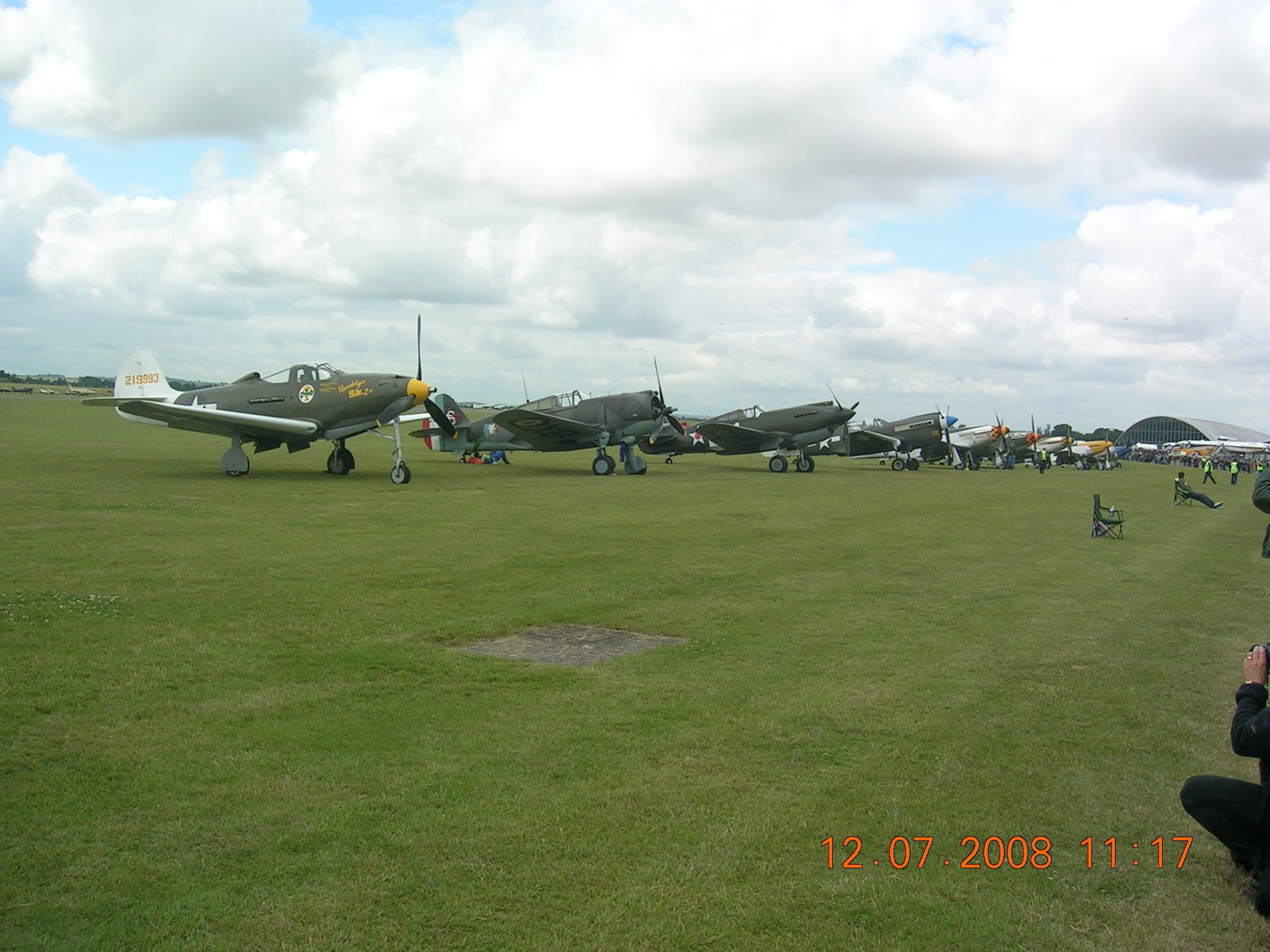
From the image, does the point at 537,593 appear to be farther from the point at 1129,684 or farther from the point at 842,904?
the point at 842,904

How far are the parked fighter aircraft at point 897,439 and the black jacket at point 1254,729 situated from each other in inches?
1606

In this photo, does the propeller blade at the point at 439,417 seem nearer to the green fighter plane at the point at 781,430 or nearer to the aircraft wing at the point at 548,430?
the aircraft wing at the point at 548,430

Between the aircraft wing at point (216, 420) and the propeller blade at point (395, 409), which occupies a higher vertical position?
the propeller blade at point (395, 409)

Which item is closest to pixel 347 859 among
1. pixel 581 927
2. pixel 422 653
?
pixel 581 927

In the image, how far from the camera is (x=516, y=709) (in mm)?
5531

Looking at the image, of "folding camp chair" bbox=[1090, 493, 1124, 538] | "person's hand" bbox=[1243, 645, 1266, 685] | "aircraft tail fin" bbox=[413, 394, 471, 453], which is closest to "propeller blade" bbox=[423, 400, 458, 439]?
"aircraft tail fin" bbox=[413, 394, 471, 453]

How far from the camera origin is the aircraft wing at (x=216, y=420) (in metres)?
20.5

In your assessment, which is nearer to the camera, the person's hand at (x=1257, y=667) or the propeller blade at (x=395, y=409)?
the person's hand at (x=1257, y=667)

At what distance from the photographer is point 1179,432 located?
530 ft

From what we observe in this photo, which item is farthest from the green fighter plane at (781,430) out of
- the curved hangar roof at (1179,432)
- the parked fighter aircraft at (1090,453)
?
the curved hangar roof at (1179,432)

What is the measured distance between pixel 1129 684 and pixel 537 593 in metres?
5.26

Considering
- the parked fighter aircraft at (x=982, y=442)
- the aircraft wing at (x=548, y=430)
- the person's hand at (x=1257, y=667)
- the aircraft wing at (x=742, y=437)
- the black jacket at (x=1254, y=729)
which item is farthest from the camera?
the parked fighter aircraft at (x=982, y=442)

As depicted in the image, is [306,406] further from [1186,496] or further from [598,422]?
[1186,496]

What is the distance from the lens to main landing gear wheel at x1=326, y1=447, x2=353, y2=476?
24031 millimetres
